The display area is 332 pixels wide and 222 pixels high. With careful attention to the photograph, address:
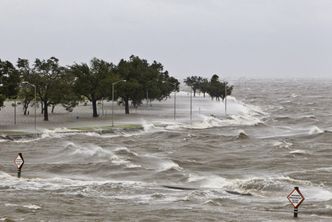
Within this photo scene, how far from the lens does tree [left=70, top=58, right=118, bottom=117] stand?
3531 inches

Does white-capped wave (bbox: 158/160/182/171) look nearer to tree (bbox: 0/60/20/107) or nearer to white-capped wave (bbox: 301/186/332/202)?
white-capped wave (bbox: 301/186/332/202)

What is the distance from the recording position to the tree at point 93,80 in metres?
89.7

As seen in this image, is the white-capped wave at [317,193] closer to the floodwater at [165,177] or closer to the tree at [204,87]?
the floodwater at [165,177]

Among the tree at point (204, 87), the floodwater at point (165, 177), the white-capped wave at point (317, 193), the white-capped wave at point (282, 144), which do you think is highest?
the tree at point (204, 87)

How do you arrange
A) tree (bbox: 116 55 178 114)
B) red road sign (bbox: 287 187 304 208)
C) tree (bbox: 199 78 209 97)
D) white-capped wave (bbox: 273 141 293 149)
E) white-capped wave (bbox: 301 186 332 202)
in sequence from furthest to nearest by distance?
tree (bbox: 199 78 209 97), tree (bbox: 116 55 178 114), white-capped wave (bbox: 273 141 293 149), white-capped wave (bbox: 301 186 332 202), red road sign (bbox: 287 187 304 208)

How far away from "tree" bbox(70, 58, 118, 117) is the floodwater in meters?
20.1

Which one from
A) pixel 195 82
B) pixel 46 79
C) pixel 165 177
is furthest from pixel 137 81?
pixel 195 82

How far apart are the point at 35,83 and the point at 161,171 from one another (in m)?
45.5

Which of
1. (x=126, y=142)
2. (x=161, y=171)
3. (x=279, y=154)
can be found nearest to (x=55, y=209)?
(x=161, y=171)

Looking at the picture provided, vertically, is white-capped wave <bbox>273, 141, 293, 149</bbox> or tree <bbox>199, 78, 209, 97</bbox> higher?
tree <bbox>199, 78, 209, 97</bbox>

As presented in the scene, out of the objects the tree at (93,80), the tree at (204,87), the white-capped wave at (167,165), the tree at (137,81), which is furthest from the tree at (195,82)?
the white-capped wave at (167,165)

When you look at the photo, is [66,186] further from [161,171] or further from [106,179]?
[161,171]

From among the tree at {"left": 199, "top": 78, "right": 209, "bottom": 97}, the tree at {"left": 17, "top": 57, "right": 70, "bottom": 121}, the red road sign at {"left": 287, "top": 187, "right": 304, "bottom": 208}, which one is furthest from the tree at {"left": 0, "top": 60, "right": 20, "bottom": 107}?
the tree at {"left": 199, "top": 78, "right": 209, "bottom": 97}

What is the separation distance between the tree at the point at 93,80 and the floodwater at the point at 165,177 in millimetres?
20139
